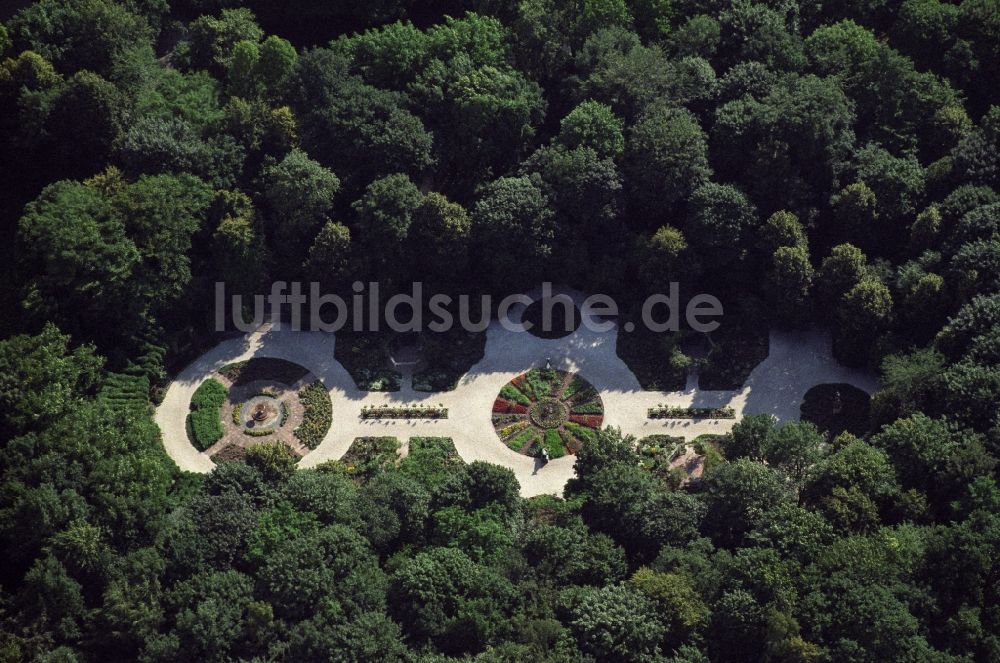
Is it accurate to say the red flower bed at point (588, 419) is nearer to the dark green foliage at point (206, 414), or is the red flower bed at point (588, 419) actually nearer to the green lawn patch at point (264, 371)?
the green lawn patch at point (264, 371)

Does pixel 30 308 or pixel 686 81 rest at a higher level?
pixel 686 81

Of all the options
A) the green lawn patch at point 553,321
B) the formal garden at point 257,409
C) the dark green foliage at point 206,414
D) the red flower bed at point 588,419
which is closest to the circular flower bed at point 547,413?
the red flower bed at point 588,419

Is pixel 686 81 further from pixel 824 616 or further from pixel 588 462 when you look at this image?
pixel 824 616

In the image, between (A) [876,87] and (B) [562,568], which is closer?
(B) [562,568]

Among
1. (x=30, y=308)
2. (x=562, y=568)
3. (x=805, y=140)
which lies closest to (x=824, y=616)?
(x=562, y=568)

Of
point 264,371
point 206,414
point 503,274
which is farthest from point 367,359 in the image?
point 206,414

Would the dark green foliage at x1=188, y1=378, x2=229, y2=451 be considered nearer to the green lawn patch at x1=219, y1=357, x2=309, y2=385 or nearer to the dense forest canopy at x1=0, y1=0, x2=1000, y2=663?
the green lawn patch at x1=219, y1=357, x2=309, y2=385

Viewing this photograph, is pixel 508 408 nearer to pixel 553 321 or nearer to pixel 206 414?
pixel 553 321
